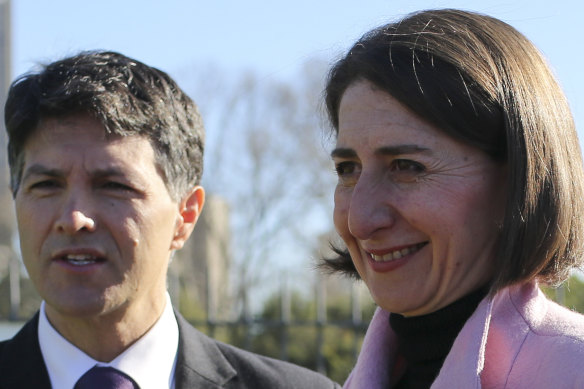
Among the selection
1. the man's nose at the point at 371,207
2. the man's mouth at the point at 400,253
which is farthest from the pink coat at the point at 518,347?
the man's nose at the point at 371,207

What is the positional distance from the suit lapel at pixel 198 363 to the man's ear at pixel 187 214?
33 centimetres

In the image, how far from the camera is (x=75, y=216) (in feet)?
9.72

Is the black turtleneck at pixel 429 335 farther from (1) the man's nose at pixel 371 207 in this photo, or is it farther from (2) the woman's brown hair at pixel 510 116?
(1) the man's nose at pixel 371 207

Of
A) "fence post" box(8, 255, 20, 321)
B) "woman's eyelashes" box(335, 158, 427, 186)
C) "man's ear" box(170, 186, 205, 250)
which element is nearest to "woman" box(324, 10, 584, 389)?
"woman's eyelashes" box(335, 158, 427, 186)

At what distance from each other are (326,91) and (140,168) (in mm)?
913

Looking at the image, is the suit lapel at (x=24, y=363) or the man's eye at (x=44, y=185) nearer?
the suit lapel at (x=24, y=363)

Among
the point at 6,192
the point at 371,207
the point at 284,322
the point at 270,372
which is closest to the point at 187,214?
the point at 270,372

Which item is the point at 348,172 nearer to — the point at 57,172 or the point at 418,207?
the point at 418,207

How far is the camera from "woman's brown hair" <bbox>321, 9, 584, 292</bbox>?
210 centimetres

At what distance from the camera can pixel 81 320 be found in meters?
3.03

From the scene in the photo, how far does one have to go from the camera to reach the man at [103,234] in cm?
299

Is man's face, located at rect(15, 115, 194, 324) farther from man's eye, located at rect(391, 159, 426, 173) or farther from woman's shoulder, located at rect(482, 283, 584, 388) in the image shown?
woman's shoulder, located at rect(482, 283, 584, 388)

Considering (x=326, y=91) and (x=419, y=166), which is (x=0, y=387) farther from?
(x=419, y=166)

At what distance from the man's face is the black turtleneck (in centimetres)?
111
